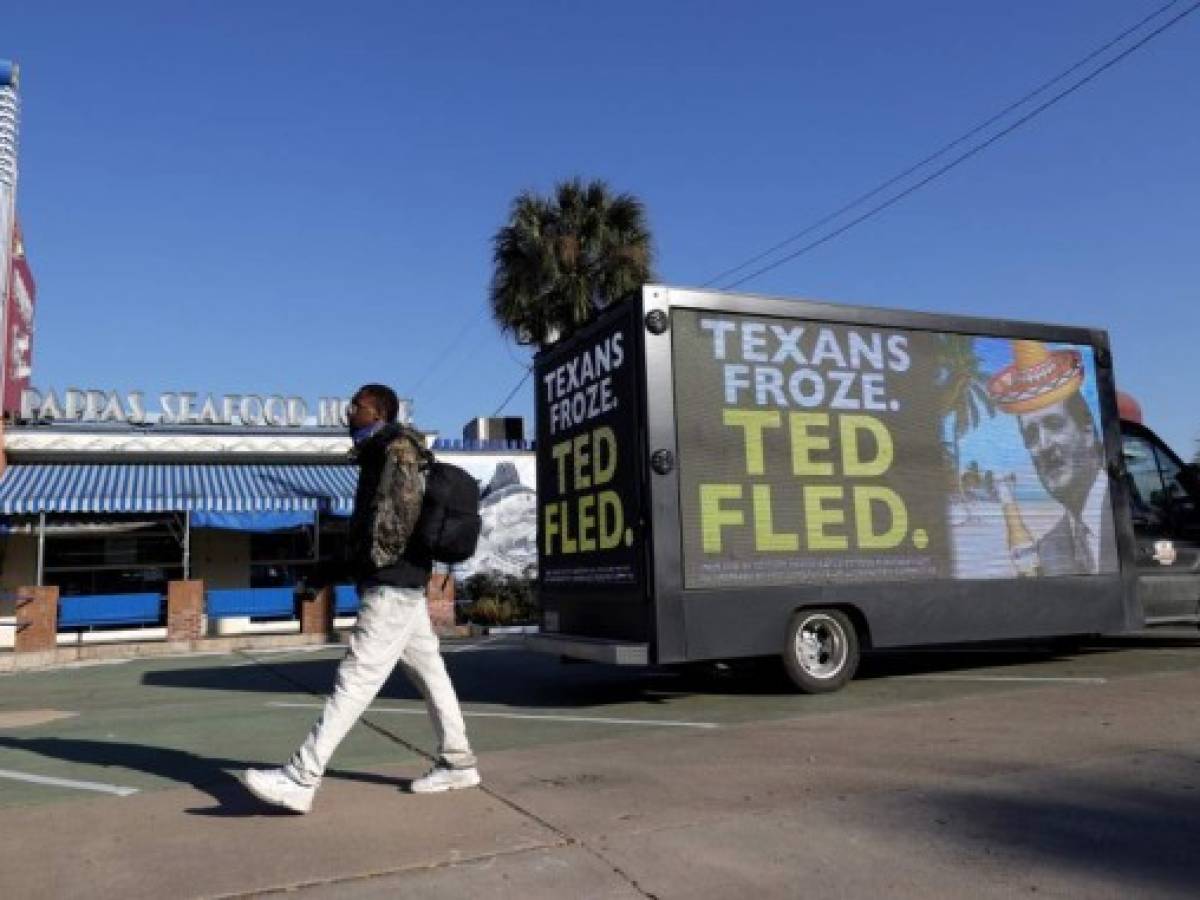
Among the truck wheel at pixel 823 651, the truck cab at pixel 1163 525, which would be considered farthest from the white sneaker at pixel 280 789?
the truck cab at pixel 1163 525

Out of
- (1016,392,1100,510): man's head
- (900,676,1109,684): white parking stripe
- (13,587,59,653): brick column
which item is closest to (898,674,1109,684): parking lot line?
(900,676,1109,684): white parking stripe

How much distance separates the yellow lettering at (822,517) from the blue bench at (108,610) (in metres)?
14.5

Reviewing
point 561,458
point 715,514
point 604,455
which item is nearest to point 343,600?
point 561,458

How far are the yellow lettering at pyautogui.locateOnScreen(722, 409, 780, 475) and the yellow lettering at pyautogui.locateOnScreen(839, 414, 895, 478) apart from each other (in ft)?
2.66

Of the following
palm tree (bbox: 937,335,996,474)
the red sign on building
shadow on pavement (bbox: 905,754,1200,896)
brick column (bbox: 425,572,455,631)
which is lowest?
shadow on pavement (bbox: 905,754,1200,896)

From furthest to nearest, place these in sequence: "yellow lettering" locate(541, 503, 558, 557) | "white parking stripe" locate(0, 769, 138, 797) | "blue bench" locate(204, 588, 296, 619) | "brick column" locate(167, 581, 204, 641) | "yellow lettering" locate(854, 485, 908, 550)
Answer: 1. "blue bench" locate(204, 588, 296, 619)
2. "brick column" locate(167, 581, 204, 641)
3. "yellow lettering" locate(541, 503, 558, 557)
4. "yellow lettering" locate(854, 485, 908, 550)
5. "white parking stripe" locate(0, 769, 138, 797)

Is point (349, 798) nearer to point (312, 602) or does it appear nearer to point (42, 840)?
point (42, 840)

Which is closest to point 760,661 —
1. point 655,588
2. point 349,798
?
point 655,588

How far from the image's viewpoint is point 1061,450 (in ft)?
31.7

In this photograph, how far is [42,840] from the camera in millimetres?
4613

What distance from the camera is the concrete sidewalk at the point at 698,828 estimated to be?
150 inches

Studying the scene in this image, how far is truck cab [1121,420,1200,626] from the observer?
1005 cm

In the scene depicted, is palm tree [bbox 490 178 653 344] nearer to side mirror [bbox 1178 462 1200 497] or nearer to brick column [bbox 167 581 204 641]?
brick column [bbox 167 581 204 641]

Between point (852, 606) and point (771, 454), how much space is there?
4.82ft
